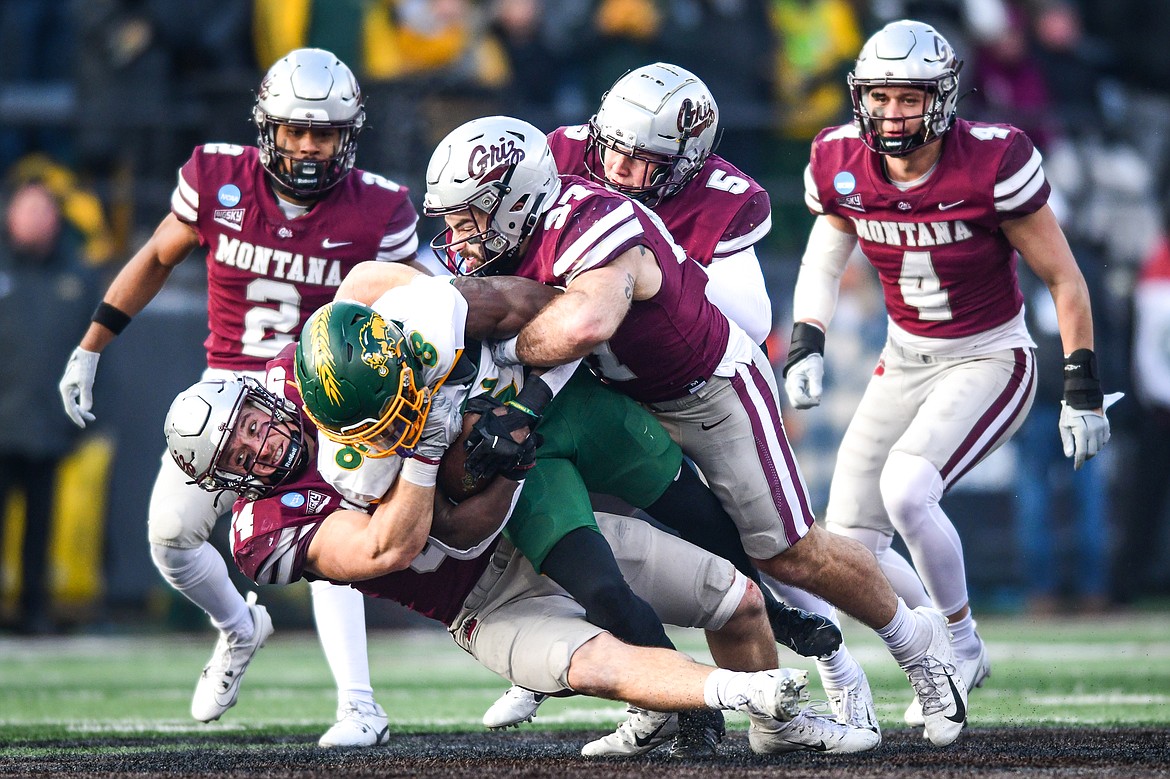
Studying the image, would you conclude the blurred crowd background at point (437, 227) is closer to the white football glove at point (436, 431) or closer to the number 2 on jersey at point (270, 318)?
the number 2 on jersey at point (270, 318)

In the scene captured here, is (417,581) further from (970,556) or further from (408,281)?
(970,556)

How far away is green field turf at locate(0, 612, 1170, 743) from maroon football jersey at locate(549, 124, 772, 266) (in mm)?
1620

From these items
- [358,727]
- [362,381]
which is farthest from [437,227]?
[362,381]

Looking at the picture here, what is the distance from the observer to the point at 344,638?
513cm

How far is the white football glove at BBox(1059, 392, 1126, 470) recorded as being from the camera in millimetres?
5016

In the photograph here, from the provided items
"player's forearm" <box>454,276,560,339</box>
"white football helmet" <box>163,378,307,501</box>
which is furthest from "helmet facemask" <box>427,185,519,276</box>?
"white football helmet" <box>163,378,307,501</box>

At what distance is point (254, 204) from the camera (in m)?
5.47

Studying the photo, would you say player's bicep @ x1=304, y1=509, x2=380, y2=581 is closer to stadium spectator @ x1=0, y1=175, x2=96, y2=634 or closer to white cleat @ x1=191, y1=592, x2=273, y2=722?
white cleat @ x1=191, y1=592, x2=273, y2=722

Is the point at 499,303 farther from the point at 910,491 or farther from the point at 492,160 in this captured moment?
the point at 910,491

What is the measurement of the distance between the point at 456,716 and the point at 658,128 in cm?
220

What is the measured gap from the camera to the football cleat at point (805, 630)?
15.1ft

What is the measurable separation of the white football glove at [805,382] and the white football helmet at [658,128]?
724mm

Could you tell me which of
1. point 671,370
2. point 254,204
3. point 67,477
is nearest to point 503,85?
point 67,477

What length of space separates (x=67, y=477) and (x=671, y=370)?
5229 mm
